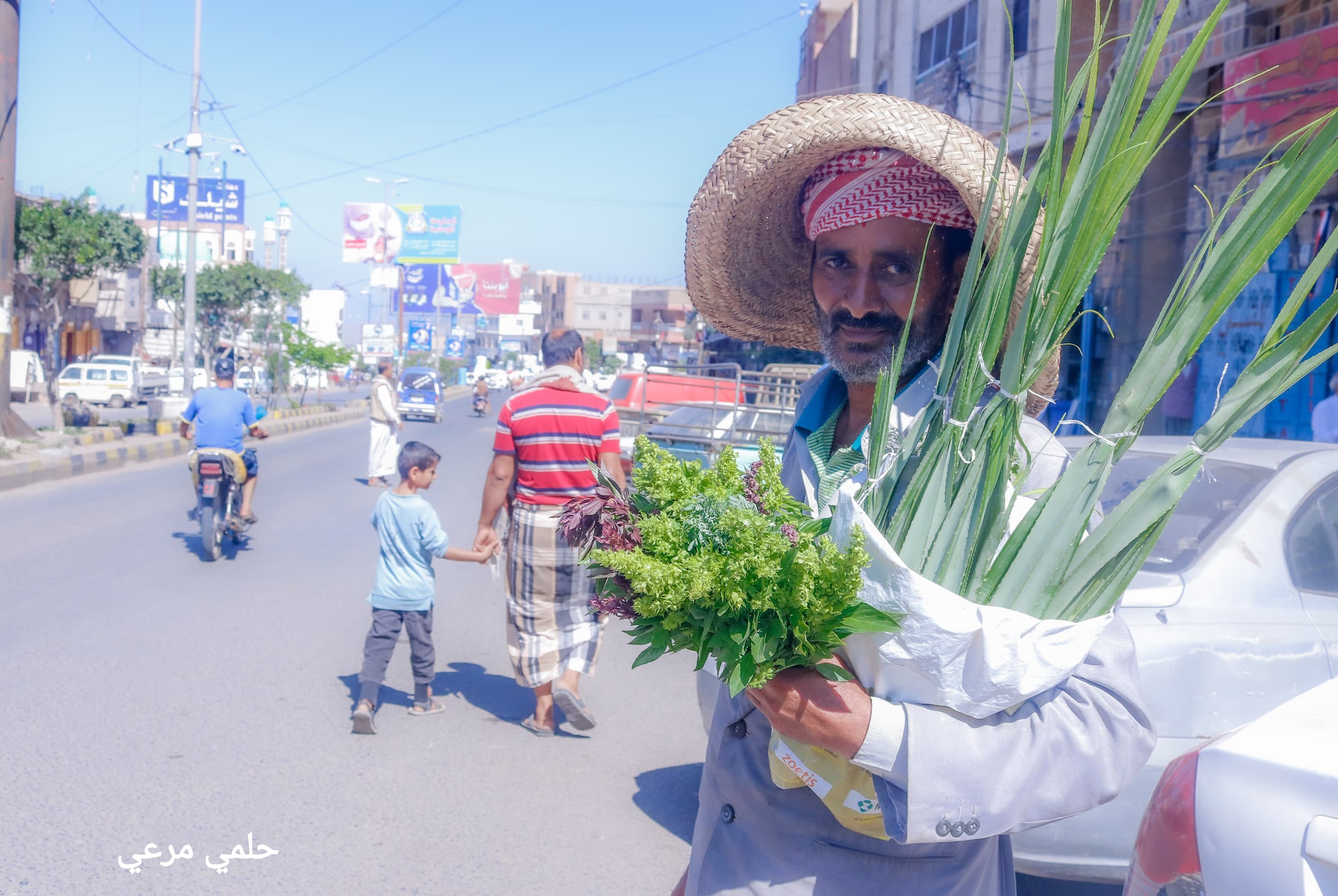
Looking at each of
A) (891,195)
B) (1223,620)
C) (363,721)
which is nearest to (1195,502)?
(1223,620)

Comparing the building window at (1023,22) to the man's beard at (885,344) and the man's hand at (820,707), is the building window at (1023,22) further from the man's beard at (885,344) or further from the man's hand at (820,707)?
the man's hand at (820,707)

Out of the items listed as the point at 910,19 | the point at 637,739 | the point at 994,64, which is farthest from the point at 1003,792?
the point at 910,19

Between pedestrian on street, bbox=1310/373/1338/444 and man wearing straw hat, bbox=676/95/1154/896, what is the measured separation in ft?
23.5

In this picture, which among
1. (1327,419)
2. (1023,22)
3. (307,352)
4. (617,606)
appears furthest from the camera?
(307,352)

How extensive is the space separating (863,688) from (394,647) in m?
4.40

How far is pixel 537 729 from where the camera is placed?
5223mm

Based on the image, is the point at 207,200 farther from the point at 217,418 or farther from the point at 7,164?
the point at 217,418

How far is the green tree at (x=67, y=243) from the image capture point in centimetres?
2658

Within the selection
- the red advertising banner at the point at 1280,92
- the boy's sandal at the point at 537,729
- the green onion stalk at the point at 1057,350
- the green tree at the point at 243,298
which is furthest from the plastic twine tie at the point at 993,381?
the green tree at the point at 243,298

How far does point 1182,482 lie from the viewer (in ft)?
3.92

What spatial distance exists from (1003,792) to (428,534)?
439 cm

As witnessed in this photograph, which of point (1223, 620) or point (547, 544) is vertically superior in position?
point (1223, 620)

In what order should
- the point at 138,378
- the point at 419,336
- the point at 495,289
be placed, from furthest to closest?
the point at 495,289 → the point at 419,336 → the point at 138,378

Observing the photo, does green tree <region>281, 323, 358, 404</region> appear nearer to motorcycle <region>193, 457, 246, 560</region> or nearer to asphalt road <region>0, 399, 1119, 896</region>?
motorcycle <region>193, 457, 246, 560</region>
